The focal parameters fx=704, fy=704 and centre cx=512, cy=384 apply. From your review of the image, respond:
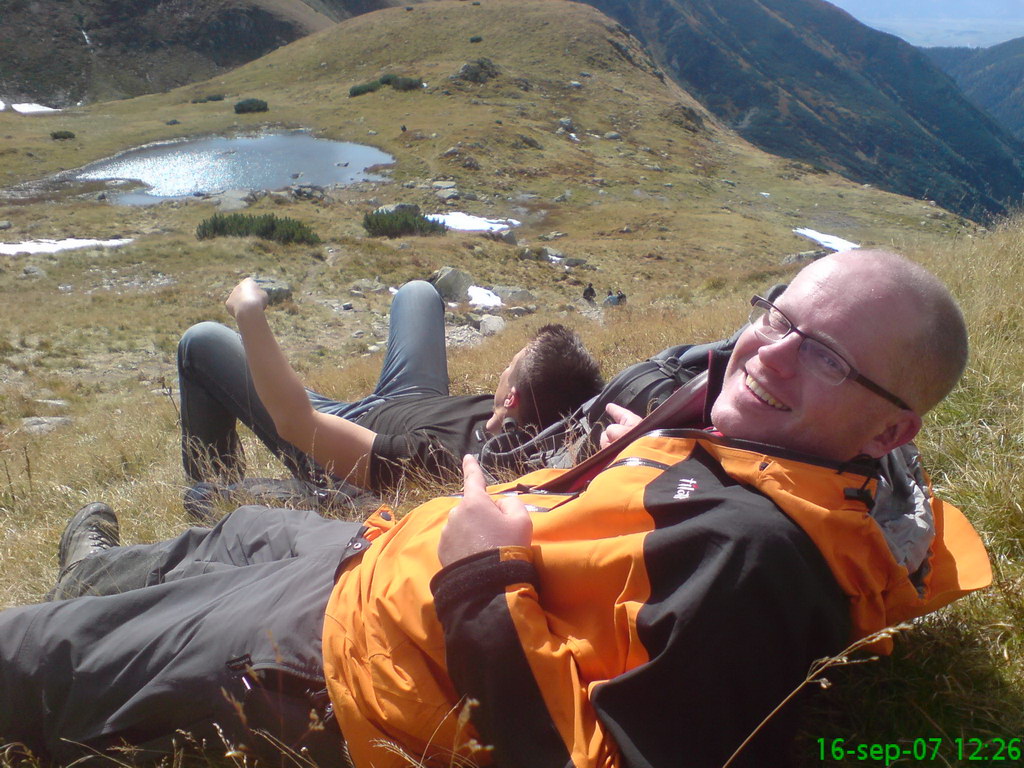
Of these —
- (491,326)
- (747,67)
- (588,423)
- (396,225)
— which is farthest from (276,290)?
(747,67)

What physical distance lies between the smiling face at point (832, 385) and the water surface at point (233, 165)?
34.7m

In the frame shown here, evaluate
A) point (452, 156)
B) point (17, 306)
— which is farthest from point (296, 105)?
point (17, 306)

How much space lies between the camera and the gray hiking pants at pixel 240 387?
125 inches

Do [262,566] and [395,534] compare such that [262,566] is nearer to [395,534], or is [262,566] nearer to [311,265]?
[395,534]

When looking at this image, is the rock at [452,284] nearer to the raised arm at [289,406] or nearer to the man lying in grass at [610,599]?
the raised arm at [289,406]

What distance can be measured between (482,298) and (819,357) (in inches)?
678

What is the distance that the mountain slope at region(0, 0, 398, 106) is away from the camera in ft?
227

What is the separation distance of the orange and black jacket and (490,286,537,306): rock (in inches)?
677

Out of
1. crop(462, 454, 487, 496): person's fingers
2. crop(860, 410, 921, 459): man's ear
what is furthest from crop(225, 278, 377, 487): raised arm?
crop(860, 410, 921, 459): man's ear

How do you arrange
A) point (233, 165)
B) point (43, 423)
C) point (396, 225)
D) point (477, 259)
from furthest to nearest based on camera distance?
point (233, 165) < point (396, 225) < point (477, 259) < point (43, 423)

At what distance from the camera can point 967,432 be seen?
2.61 metres

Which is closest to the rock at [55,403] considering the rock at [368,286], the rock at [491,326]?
the rock at [491,326]

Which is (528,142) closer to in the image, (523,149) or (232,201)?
(523,149)

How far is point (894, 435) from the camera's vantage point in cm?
160
